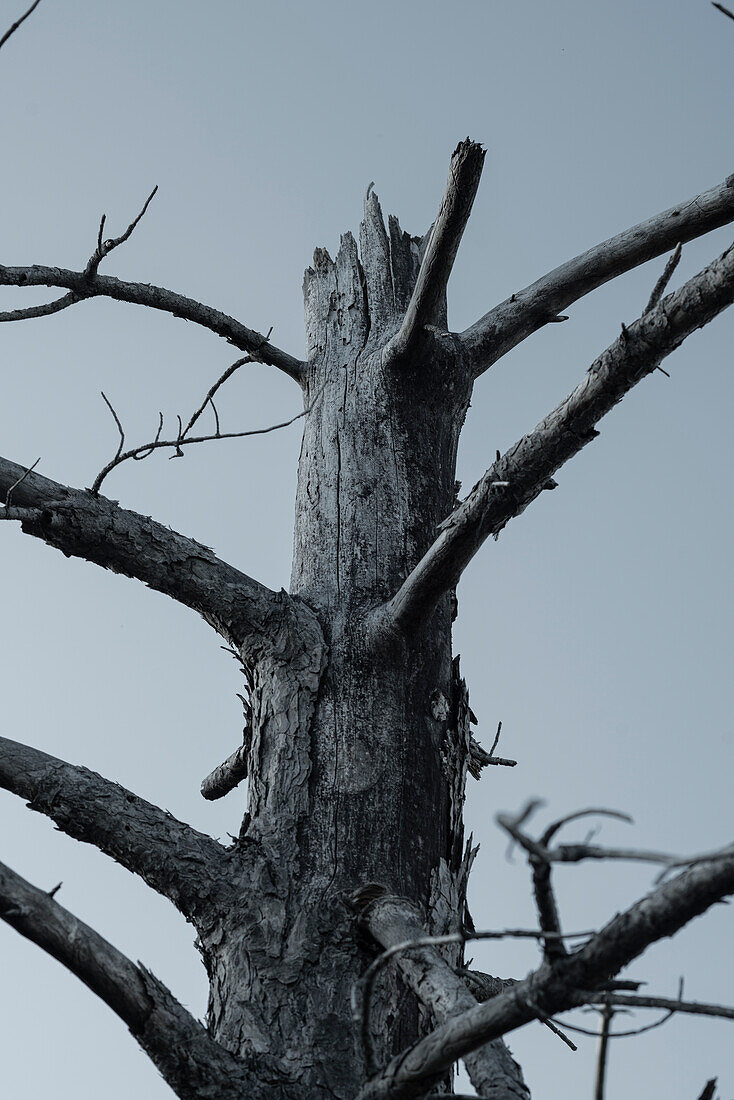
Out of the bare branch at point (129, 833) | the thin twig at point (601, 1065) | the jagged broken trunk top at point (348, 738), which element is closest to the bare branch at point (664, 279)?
the jagged broken trunk top at point (348, 738)

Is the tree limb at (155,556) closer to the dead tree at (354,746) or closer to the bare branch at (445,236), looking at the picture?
the dead tree at (354,746)

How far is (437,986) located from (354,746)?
0.66 metres

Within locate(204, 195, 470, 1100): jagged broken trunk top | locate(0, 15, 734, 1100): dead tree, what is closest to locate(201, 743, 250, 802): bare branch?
locate(0, 15, 734, 1100): dead tree

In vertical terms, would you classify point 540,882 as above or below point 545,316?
below

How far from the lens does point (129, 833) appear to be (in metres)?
2.07

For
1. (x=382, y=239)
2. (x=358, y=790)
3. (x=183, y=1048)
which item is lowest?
(x=183, y=1048)

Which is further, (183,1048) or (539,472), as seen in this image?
Result: (539,472)

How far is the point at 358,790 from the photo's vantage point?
7.38 feet

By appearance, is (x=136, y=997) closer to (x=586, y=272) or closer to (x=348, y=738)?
(x=348, y=738)

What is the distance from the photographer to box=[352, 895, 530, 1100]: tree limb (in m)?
1.56

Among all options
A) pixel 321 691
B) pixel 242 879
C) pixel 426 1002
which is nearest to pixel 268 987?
pixel 242 879

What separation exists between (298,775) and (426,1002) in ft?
2.12

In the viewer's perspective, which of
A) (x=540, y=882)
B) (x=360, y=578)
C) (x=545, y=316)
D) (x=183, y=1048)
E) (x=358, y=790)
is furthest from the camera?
(x=545, y=316)

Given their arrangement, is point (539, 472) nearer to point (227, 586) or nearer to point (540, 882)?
point (227, 586)
